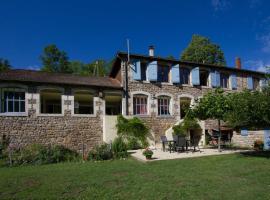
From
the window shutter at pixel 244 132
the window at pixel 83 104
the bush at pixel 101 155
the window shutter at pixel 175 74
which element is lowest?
the bush at pixel 101 155

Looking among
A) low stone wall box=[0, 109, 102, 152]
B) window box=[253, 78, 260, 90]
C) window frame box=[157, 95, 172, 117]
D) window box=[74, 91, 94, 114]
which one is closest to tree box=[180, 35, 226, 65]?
window box=[253, 78, 260, 90]

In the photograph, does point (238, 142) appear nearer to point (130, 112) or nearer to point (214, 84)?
point (214, 84)

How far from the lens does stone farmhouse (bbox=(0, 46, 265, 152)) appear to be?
14477 mm

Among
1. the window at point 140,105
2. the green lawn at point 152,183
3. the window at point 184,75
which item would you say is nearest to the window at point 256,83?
the window at point 184,75

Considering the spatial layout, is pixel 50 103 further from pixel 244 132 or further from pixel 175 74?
pixel 244 132

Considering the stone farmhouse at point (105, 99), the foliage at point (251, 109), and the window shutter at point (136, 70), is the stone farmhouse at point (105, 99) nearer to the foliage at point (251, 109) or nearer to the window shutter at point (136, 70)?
the window shutter at point (136, 70)

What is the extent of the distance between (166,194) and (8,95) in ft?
40.0

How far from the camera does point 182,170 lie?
8633 millimetres

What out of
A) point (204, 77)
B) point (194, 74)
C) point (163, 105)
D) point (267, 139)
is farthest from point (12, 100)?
point (267, 139)

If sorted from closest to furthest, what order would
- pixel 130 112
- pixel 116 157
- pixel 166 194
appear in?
pixel 166 194 → pixel 116 157 → pixel 130 112

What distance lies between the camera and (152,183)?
685cm

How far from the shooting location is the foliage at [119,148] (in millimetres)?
12884

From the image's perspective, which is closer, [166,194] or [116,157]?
[166,194]

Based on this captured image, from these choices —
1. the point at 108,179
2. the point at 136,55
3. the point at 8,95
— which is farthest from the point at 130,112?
the point at 108,179
